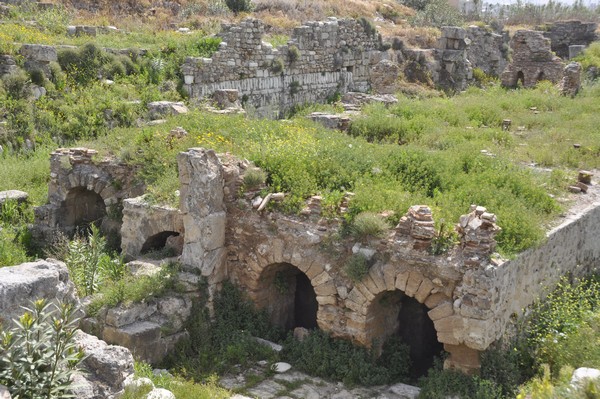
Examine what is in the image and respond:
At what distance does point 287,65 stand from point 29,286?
16.8 meters

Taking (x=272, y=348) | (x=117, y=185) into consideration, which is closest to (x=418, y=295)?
(x=272, y=348)

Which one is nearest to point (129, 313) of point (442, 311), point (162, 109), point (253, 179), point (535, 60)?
point (253, 179)

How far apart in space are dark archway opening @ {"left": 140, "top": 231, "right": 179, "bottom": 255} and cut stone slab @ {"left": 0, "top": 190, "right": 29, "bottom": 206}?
3.84 metres

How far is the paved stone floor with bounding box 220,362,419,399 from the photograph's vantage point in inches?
337

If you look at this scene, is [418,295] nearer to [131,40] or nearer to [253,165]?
[253,165]

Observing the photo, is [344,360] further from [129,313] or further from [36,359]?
[36,359]

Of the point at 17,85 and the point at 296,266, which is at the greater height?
the point at 17,85

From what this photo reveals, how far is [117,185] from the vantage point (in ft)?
41.7

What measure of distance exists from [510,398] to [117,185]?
25.8 feet

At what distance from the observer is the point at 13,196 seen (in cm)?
1344

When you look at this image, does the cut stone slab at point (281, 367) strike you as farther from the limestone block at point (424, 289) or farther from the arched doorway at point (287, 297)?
the limestone block at point (424, 289)

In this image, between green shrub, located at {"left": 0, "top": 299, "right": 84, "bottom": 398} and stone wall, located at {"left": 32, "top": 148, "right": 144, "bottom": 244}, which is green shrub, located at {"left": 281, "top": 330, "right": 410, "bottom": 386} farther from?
stone wall, located at {"left": 32, "top": 148, "right": 144, "bottom": 244}

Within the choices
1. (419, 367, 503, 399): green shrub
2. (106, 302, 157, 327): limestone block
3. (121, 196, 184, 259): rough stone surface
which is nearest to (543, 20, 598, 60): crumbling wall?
(121, 196, 184, 259): rough stone surface

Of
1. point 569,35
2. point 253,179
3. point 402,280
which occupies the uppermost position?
point 569,35
